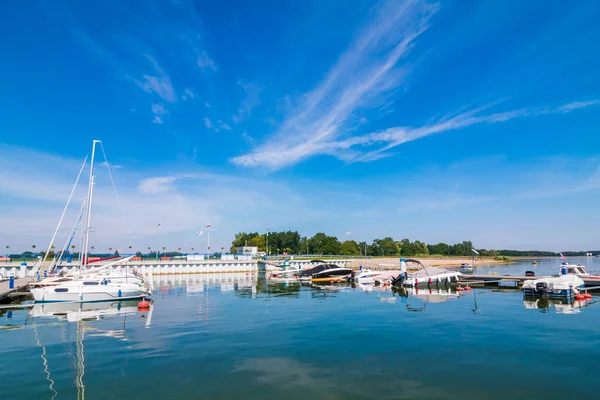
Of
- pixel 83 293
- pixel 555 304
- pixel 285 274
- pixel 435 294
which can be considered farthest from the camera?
pixel 285 274

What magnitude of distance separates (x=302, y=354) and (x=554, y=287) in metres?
38.4

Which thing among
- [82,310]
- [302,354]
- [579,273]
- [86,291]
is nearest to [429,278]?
[579,273]

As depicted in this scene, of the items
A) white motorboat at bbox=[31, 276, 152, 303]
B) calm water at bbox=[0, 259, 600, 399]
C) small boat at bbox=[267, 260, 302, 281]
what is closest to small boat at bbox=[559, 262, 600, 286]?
calm water at bbox=[0, 259, 600, 399]

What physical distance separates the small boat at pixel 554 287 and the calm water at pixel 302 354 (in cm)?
591

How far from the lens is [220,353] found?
21.0m

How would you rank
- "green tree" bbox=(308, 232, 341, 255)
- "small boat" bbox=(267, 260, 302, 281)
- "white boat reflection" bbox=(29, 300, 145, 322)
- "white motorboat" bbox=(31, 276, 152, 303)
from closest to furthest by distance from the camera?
"white boat reflection" bbox=(29, 300, 145, 322)
"white motorboat" bbox=(31, 276, 152, 303)
"small boat" bbox=(267, 260, 302, 281)
"green tree" bbox=(308, 232, 341, 255)

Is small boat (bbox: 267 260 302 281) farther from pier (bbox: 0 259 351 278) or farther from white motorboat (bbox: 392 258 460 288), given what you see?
white motorboat (bbox: 392 258 460 288)

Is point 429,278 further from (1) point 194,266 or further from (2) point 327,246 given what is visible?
(2) point 327,246

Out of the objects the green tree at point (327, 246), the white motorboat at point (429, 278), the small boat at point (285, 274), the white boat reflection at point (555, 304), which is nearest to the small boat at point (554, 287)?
the white boat reflection at point (555, 304)

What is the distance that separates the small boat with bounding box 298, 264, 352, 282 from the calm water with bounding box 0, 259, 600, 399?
4012 centimetres

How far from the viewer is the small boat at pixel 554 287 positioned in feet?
141

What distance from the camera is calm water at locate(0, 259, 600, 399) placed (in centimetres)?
1556

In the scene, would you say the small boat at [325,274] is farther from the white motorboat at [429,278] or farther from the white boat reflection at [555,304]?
the white boat reflection at [555,304]

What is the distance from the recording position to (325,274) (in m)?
78.4
